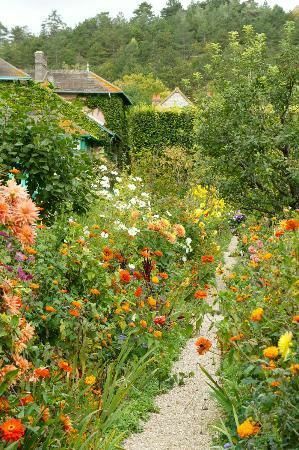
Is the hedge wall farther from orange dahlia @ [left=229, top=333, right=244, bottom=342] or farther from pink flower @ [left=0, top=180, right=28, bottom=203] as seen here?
pink flower @ [left=0, top=180, right=28, bottom=203]

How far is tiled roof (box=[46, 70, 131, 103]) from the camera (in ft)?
94.9

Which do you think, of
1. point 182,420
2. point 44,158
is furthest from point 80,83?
point 182,420

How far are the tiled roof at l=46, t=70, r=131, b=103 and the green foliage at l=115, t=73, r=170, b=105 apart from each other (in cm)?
2473

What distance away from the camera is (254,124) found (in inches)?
332

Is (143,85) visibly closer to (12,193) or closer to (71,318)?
(71,318)

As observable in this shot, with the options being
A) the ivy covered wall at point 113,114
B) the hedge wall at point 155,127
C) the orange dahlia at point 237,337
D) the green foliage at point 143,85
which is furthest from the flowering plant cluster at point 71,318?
the green foliage at point 143,85

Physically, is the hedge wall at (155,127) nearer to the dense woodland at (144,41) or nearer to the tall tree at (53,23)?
the dense woodland at (144,41)

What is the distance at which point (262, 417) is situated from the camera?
9.30 feet

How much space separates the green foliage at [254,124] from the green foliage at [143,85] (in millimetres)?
46942

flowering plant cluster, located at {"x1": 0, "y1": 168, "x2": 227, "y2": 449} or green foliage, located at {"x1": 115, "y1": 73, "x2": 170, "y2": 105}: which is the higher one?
green foliage, located at {"x1": 115, "y1": 73, "x2": 170, "y2": 105}

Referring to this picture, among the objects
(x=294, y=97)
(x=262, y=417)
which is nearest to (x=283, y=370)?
(x=262, y=417)

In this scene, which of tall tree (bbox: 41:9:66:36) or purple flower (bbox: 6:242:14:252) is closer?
purple flower (bbox: 6:242:14:252)

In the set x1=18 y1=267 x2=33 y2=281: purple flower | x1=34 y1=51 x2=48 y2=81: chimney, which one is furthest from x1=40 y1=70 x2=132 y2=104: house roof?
x1=18 y1=267 x2=33 y2=281: purple flower

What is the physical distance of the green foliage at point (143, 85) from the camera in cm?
5584
